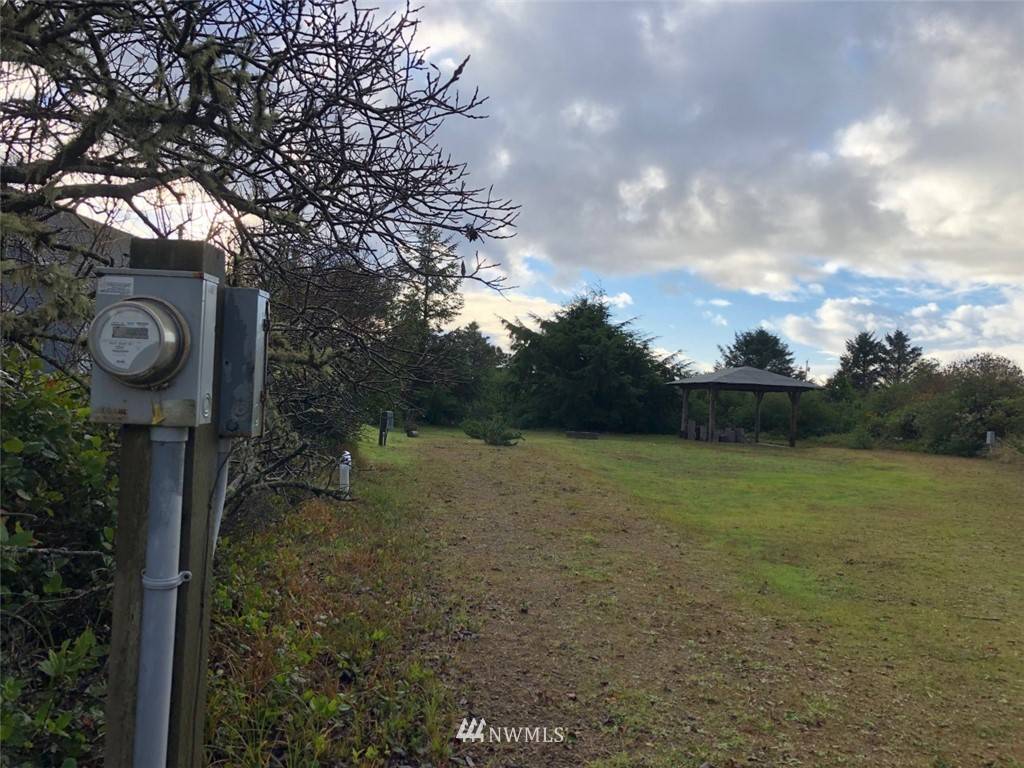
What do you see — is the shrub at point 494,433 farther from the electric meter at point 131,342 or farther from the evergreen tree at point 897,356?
the evergreen tree at point 897,356

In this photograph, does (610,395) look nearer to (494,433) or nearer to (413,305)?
(494,433)

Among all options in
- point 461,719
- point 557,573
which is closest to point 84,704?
point 461,719

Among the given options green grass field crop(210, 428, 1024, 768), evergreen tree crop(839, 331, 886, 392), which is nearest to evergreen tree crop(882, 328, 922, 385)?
evergreen tree crop(839, 331, 886, 392)

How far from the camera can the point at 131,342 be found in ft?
4.79

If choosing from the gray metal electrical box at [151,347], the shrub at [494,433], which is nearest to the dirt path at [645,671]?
the gray metal electrical box at [151,347]

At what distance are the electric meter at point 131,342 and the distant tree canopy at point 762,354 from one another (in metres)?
54.4

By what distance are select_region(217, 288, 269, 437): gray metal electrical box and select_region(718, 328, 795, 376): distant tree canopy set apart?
178 ft

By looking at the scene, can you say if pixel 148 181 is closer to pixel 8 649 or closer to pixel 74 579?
pixel 74 579

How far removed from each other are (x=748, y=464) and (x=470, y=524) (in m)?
Answer: 11.6

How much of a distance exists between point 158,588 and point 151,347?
1.80ft

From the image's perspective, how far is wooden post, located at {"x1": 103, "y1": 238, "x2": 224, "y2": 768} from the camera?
1.56 metres

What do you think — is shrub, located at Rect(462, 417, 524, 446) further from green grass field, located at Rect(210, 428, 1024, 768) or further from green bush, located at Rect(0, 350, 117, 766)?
green bush, located at Rect(0, 350, 117, 766)

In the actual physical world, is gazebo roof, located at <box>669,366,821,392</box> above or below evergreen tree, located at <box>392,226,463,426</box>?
above

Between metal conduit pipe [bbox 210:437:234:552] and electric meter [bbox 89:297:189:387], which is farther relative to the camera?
metal conduit pipe [bbox 210:437:234:552]
